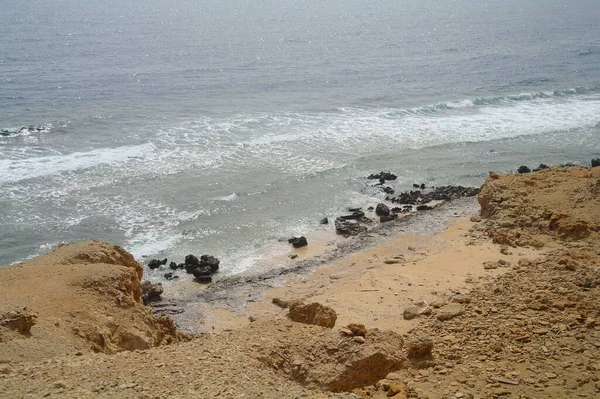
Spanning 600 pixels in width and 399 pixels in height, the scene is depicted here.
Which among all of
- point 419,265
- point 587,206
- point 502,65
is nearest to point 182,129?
point 419,265

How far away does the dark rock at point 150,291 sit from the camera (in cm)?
1622

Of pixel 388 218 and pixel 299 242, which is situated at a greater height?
pixel 388 218

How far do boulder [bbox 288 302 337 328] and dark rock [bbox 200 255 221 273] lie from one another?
6.59 meters

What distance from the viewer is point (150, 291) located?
1628cm

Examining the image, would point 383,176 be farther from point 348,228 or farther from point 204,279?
point 204,279

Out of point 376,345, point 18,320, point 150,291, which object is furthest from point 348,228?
point 18,320

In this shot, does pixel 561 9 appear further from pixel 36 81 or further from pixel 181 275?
pixel 181 275

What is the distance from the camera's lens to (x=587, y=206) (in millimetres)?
17125

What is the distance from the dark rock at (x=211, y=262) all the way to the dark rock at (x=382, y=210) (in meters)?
6.74

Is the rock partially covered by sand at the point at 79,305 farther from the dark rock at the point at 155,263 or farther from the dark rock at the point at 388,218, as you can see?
the dark rock at the point at 388,218

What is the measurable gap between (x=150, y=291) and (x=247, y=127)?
1847 cm

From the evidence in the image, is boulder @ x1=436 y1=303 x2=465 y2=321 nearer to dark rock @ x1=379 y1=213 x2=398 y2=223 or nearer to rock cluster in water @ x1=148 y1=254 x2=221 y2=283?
rock cluster in water @ x1=148 y1=254 x2=221 y2=283

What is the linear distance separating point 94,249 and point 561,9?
11489 cm

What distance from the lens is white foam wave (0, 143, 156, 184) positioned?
25.6 meters
